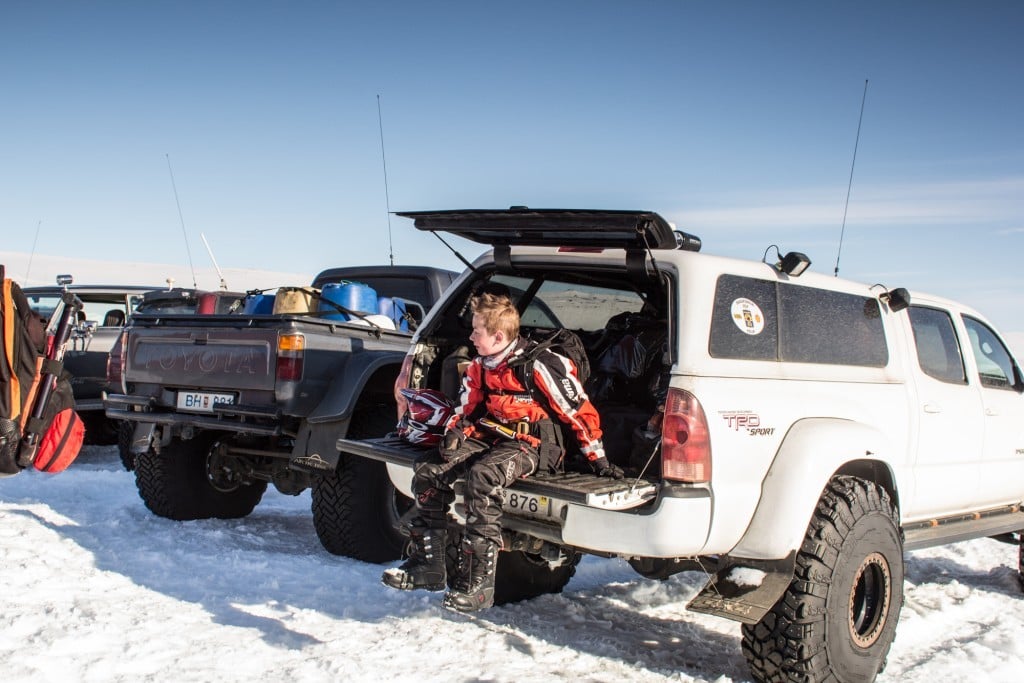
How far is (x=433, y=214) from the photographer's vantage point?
4504mm

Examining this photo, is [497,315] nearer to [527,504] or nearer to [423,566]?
[527,504]

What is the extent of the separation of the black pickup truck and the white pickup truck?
1.06 m

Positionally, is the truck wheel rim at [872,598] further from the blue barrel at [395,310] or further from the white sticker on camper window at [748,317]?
the blue barrel at [395,310]

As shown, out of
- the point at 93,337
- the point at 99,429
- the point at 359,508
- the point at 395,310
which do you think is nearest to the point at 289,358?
the point at 359,508

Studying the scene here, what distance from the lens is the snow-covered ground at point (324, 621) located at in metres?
4.04

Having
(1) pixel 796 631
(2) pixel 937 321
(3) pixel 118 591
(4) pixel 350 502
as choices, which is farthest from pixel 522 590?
(2) pixel 937 321

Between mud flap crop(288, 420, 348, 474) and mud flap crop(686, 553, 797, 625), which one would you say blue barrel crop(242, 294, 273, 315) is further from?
mud flap crop(686, 553, 797, 625)

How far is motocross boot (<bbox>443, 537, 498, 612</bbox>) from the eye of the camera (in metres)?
3.86

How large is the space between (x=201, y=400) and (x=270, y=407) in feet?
2.09

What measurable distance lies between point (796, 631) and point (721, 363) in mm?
1118

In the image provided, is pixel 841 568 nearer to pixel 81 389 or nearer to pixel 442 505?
pixel 442 505

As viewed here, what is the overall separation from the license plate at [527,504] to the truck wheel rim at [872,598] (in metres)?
1.45

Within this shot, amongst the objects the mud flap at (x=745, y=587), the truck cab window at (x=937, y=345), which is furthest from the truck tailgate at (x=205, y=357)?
the truck cab window at (x=937, y=345)

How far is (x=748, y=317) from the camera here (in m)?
4.08
